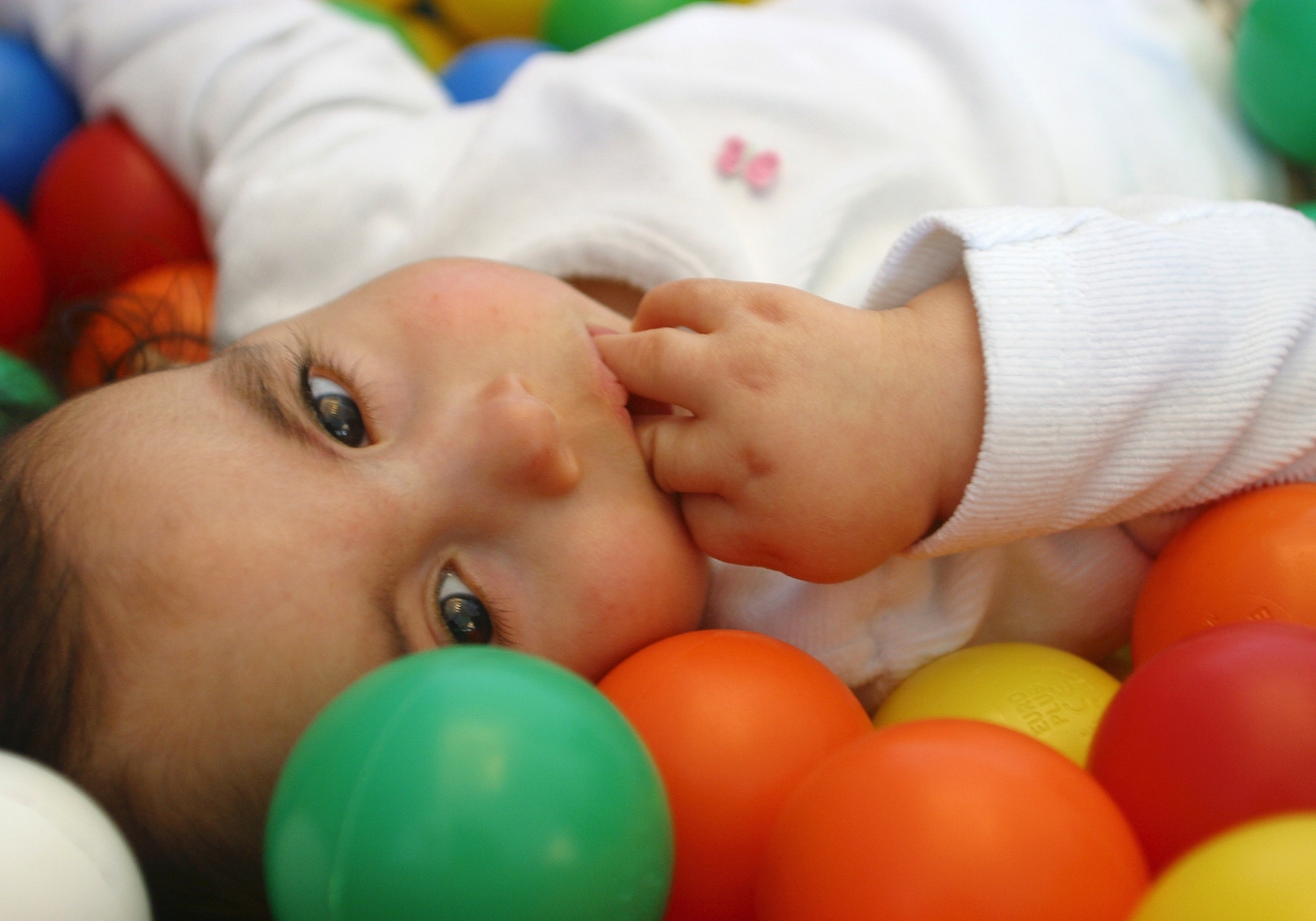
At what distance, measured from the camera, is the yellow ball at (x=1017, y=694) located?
31.3 inches

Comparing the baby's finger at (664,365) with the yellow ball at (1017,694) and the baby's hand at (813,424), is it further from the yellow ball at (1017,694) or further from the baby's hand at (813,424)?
the yellow ball at (1017,694)

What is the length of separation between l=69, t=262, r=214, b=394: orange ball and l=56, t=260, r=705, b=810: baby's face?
0.52m

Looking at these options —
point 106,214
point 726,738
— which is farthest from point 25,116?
point 726,738

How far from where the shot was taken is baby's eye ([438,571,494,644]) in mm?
811

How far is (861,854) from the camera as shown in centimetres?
56

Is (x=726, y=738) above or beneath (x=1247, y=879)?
beneath

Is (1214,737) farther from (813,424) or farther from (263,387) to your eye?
(263,387)

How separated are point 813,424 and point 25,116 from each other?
1.57 m

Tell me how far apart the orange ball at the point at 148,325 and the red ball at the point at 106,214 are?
54 millimetres

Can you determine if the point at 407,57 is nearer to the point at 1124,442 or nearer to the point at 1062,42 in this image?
the point at 1062,42

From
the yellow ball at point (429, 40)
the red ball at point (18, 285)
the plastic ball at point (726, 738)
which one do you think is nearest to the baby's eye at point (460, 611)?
the plastic ball at point (726, 738)

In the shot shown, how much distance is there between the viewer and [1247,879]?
0.47 metres

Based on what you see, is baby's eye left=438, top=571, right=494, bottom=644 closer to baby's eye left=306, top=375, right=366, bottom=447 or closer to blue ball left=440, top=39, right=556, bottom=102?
baby's eye left=306, top=375, right=366, bottom=447

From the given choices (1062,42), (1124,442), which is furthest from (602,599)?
(1062,42)
